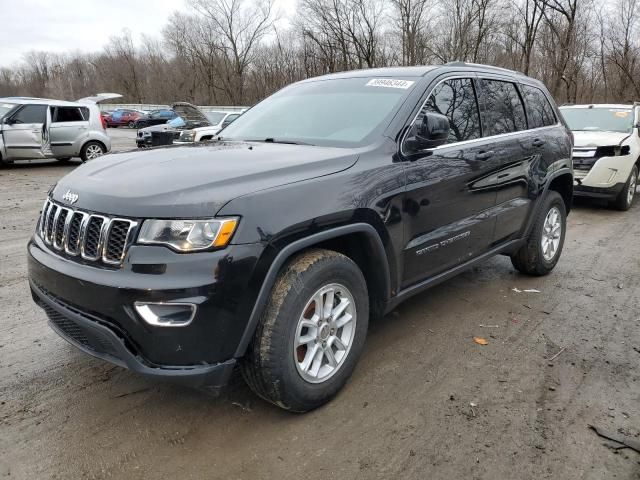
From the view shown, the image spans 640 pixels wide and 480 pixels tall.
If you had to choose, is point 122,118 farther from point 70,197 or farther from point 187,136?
point 70,197

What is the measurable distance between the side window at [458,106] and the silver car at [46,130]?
37.7 feet

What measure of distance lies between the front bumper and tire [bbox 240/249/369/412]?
17cm

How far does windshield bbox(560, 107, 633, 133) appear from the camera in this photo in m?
9.02

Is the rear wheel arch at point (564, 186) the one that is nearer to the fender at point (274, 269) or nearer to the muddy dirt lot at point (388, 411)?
the muddy dirt lot at point (388, 411)

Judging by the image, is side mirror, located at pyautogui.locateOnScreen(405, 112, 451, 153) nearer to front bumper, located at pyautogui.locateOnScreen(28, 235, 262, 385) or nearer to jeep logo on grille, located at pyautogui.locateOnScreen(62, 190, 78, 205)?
front bumper, located at pyautogui.locateOnScreen(28, 235, 262, 385)

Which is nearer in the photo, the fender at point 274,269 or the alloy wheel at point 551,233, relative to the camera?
the fender at point 274,269

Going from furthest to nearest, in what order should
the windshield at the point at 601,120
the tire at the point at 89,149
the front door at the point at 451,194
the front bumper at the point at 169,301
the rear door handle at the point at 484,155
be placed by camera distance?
1. the tire at the point at 89,149
2. the windshield at the point at 601,120
3. the rear door handle at the point at 484,155
4. the front door at the point at 451,194
5. the front bumper at the point at 169,301

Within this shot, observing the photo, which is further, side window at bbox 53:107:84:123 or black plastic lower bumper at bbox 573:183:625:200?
side window at bbox 53:107:84:123

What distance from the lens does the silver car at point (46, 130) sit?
12188mm

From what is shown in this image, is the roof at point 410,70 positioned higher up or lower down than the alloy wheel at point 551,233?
higher up

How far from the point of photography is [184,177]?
2.39 metres

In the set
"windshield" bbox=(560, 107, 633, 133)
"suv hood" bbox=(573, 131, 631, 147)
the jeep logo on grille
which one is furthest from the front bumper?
"windshield" bbox=(560, 107, 633, 133)

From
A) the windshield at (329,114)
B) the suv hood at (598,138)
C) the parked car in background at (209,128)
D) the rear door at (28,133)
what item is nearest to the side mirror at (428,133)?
the windshield at (329,114)

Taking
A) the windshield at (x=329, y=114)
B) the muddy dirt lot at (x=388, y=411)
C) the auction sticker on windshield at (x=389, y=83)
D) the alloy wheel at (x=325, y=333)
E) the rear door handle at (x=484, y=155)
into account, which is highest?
the auction sticker on windshield at (x=389, y=83)
